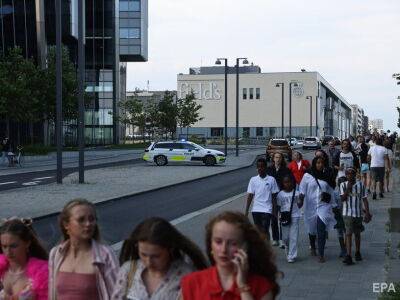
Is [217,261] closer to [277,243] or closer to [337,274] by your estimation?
[337,274]

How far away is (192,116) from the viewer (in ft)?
251

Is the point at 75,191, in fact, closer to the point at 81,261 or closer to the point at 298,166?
the point at 298,166

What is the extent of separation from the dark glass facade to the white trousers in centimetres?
4515

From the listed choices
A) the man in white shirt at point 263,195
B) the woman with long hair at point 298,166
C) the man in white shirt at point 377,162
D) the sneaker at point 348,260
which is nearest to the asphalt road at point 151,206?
the man in white shirt at point 263,195

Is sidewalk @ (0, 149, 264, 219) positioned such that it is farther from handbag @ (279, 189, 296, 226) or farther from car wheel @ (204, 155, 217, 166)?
car wheel @ (204, 155, 217, 166)

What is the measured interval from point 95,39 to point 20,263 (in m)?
70.9

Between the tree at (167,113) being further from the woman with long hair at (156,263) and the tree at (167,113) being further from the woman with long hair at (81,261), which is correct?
the woman with long hair at (156,263)

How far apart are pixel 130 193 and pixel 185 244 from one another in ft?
55.7

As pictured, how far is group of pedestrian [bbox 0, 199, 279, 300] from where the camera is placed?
3061mm

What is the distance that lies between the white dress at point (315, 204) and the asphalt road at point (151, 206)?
10.1 ft

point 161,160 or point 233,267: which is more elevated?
point 233,267

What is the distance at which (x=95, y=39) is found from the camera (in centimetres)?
7281

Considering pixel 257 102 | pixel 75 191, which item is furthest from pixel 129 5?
pixel 75 191

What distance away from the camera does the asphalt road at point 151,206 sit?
42.2 ft
